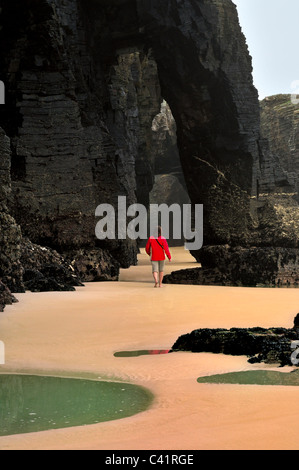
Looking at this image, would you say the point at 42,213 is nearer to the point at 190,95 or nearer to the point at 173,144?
the point at 190,95

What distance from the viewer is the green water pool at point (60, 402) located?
3.25 m

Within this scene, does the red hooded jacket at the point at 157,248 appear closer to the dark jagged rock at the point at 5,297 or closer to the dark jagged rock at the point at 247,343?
the dark jagged rock at the point at 5,297

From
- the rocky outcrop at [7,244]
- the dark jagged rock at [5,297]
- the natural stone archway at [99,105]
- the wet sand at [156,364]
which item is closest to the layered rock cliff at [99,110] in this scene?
the natural stone archway at [99,105]

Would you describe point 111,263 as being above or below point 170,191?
below

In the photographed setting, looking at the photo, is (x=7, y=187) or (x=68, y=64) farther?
(x=68, y=64)

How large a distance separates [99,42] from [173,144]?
23366 mm

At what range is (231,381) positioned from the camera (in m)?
4.02

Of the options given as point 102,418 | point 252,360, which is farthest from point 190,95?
point 102,418

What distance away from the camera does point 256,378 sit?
4051 mm

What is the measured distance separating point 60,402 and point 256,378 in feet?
4.14

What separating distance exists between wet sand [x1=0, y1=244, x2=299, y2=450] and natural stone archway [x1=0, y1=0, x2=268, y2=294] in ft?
15.0

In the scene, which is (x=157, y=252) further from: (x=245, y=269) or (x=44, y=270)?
(x=245, y=269)

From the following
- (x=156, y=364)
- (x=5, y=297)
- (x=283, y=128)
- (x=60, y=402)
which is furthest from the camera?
(x=283, y=128)

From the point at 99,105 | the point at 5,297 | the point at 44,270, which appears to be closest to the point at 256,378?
the point at 5,297
